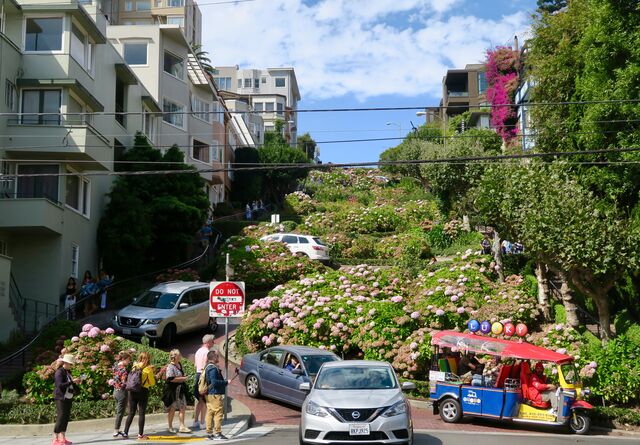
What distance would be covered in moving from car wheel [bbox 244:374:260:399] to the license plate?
24.9 feet

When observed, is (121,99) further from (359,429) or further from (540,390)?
(359,429)

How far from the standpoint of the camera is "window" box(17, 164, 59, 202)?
28.3 m

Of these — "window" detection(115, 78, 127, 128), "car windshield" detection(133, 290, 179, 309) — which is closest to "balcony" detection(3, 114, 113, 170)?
"car windshield" detection(133, 290, 179, 309)

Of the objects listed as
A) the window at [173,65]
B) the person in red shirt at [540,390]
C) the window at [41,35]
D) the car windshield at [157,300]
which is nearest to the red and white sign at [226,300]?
the person in red shirt at [540,390]

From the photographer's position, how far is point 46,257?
92.4 feet

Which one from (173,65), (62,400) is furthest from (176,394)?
(173,65)

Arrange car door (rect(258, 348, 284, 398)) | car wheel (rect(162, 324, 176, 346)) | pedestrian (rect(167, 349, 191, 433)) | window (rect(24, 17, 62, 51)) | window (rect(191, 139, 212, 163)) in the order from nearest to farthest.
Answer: pedestrian (rect(167, 349, 191, 433)) → car door (rect(258, 348, 284, 398)) → car wheel (rect(162, 324, 176, 346)) → window (rect(24, 17, 62, 51)) → window (rect(191, 139, 212, 163))

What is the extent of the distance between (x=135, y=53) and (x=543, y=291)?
2656 cm

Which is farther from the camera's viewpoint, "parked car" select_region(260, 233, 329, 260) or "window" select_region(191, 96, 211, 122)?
"window" select_region(191, 96, 211, 122)

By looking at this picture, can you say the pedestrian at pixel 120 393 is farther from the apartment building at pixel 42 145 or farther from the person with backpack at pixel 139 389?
the apartment building at pixel 42 145

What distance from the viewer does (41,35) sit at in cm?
2886

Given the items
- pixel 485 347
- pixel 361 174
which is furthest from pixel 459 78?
pixel 485 347

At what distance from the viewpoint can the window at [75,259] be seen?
29.8 m

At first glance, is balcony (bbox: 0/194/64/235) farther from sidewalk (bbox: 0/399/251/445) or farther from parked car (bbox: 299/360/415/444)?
parked car (bbox: 299/360/415/444)
